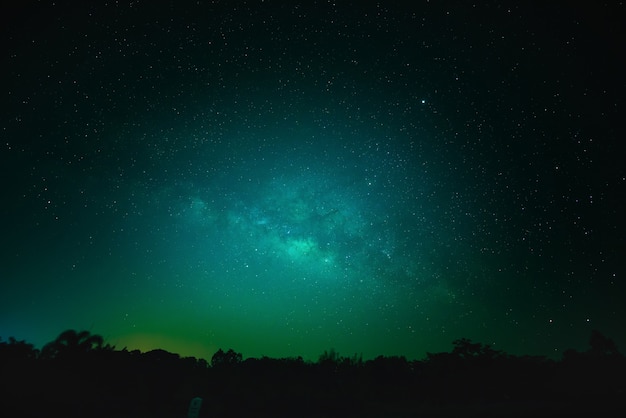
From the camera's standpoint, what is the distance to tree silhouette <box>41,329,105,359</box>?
38.0m

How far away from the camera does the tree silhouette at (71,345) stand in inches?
1495

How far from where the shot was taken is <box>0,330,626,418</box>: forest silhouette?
31000 millimetres

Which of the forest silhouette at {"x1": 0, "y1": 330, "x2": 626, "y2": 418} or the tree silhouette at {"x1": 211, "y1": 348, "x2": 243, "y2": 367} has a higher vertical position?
the tree silhouette at {"x1": 211, "y1": 348, "x2": 243, "y2": 367}

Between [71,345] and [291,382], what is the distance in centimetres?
2394

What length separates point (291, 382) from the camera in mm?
38656

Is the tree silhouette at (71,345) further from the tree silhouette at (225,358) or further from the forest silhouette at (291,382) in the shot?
the tree silhouette at (225,358)

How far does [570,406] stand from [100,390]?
4001cm

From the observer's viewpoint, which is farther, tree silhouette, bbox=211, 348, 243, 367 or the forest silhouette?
tree silhouette, bbox=211, 348, 243, 367

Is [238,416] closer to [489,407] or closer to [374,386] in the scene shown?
[374,386]

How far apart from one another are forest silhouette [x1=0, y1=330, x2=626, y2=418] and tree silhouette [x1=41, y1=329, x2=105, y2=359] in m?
0.10

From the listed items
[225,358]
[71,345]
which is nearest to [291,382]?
[225,358]

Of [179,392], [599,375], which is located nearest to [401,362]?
[599,375]

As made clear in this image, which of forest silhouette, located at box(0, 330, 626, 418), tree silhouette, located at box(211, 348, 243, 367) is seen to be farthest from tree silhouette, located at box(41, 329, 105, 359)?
tree silhouette, located at box(211, 348, 243, 367)

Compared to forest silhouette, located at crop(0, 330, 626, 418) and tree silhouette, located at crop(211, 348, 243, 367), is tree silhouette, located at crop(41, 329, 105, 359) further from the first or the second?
tree silhouette, located at crop(211, 348, 243, 367)
